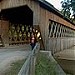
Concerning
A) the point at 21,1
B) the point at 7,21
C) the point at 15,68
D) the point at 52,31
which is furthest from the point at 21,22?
the point at 15,68

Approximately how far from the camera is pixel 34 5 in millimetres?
16234

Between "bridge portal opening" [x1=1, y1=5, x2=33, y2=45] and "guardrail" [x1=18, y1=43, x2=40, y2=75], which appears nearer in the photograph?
"guardrail" [x1=18, y1=43, x2=40, y2=75]

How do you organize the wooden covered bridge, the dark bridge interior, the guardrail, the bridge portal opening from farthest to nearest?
the bridge portal opening → the dark bridge interior → the wooden covered bridge → the guardrail

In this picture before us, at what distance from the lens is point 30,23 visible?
2911cm

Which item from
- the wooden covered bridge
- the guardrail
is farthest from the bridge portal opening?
the guardrail

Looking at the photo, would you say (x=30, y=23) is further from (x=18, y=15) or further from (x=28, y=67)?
(x=28, y=67)

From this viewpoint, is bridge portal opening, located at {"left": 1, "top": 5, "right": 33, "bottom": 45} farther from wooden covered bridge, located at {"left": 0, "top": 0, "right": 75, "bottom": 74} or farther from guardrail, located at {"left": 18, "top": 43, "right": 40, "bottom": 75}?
guardrail, located at {"left": 18, "top": 43, "right": 40, "bottom": 75}

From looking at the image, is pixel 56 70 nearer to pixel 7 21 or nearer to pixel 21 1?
pixel 21 1

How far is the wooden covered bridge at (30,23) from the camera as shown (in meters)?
16.0

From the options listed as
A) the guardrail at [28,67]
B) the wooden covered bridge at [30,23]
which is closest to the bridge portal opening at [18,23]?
the wooden covered bridge at [30,23]

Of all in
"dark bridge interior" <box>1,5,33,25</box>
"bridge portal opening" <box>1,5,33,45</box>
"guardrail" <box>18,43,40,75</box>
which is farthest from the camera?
"bridge portal opening" <box>1,5,33,45</box>

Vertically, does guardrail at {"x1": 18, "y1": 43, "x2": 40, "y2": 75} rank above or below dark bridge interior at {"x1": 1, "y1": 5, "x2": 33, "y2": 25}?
below

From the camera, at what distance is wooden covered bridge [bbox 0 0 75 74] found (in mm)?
16016

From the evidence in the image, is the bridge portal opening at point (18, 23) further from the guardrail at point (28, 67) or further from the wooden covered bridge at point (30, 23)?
the guardrail at point (28, 67)
